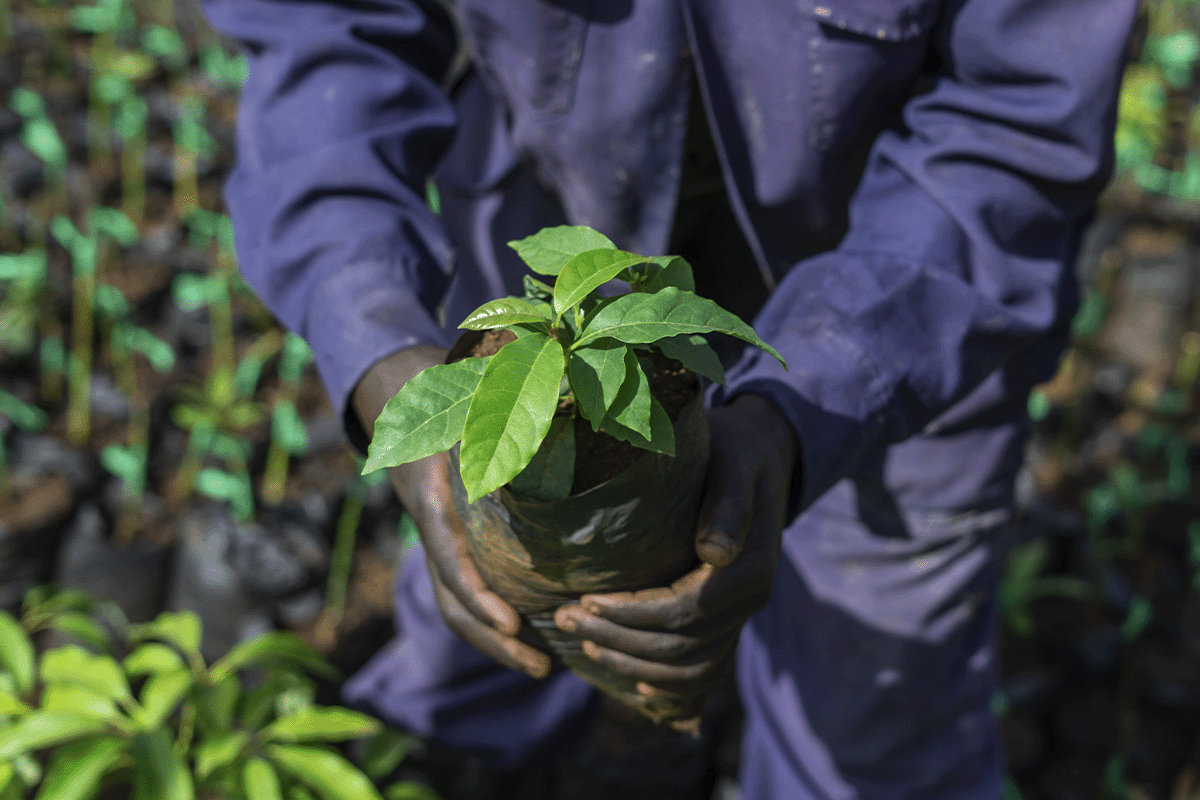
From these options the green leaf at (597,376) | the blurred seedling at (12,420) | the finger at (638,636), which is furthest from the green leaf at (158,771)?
the blurred seedling at (12,420)

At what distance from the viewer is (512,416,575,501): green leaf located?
76 centimetres

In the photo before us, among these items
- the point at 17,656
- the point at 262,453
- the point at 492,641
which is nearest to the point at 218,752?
the point at 17,656

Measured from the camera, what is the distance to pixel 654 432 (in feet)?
2.45

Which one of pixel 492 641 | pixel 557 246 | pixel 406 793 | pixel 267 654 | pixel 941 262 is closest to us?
pixel 557 246

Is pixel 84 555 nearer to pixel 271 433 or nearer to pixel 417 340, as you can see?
pixel 271 433

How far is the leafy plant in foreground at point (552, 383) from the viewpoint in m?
0.69

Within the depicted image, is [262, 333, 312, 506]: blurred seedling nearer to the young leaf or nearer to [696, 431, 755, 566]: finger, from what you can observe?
the young leaf

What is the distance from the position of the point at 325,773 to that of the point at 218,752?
148 mm

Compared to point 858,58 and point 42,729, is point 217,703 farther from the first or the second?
point 858,58

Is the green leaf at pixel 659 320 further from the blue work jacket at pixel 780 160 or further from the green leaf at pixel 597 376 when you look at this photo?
the blue work jacket at pixel 780 160

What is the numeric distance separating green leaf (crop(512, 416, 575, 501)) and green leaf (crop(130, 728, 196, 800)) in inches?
31.2

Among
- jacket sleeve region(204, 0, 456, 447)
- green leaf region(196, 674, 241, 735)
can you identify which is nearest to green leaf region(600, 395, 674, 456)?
jacket sleeve region(204, 0, 456, 447)

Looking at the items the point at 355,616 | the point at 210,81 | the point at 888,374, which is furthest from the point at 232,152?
the point at 888,374

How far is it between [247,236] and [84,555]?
1.22 m
